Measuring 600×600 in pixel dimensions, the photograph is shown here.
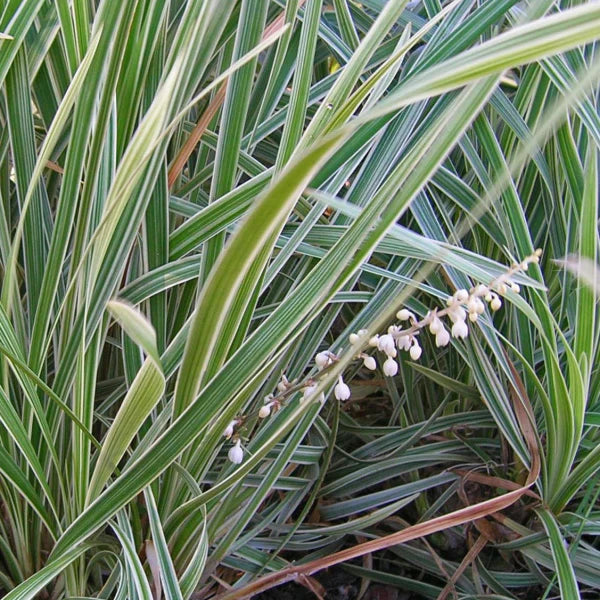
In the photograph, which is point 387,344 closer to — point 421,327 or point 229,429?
point 421,327

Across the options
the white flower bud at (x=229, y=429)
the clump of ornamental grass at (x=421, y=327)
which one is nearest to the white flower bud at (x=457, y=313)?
the clump of ornamental grass at (x=421, y=327)

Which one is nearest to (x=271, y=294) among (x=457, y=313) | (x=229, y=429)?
(x=229, y=429)

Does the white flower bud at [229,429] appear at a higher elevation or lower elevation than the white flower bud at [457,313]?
lower

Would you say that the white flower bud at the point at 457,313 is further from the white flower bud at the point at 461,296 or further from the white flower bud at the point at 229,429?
the white flower bud at the point at 229,429

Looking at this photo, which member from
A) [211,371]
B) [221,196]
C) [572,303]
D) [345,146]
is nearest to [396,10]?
[345,146]

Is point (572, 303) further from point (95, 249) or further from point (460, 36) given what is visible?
point (95, 249)

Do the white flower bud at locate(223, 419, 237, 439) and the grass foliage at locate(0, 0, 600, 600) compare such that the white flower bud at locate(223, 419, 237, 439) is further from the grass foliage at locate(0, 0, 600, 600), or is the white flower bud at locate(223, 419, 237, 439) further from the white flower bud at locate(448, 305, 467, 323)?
the white flower bud at locate(448, 305, 467, 323)

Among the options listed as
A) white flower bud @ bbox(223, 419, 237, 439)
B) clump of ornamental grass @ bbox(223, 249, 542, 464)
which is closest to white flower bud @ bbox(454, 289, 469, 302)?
clump of ornamental grass @ bbox(223, 249, 542, 464)

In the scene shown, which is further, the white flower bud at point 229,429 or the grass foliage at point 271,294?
the white flower bud at point 229,429
